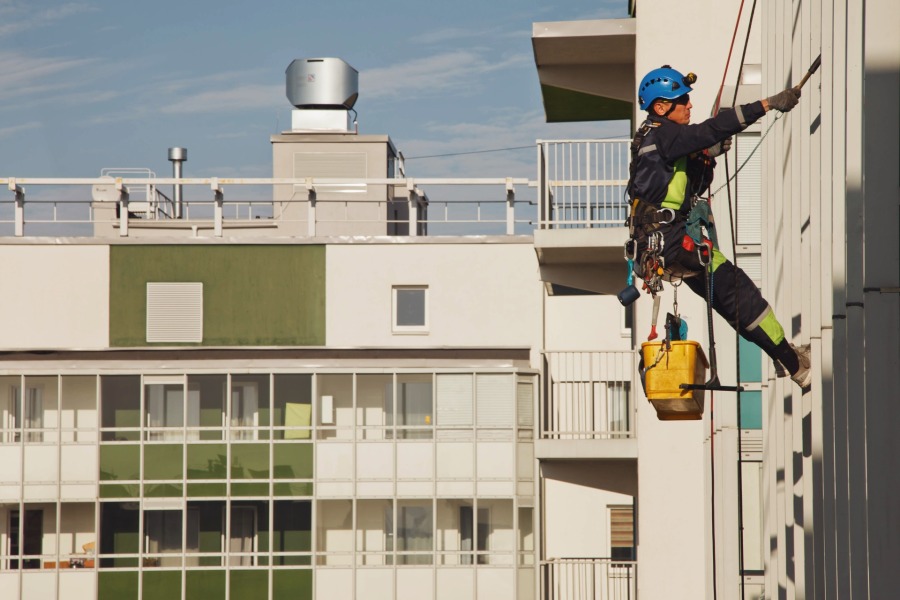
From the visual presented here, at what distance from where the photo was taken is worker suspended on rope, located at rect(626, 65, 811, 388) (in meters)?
8.56

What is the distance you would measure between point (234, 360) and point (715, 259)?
29.5 meters

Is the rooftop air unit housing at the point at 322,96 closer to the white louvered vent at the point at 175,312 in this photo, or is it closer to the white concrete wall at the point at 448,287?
the white concrete wall at the point at 448,287

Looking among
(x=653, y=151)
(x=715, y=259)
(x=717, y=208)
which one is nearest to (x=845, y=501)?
(x=715, y=259)

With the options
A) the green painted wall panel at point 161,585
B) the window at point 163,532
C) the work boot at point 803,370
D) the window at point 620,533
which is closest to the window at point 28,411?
the window at point 163,532

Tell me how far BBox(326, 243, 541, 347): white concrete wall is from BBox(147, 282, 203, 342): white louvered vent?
11.8 ft

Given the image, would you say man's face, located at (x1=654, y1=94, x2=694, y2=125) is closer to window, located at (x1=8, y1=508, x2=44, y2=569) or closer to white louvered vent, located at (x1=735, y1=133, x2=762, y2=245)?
white louvered vent, located at (x1=735, y1=133, x2=762, y2=245)

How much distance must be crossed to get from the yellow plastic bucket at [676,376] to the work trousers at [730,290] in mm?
350

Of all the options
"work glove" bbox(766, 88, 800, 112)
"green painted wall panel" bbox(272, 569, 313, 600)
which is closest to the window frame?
"green painted wall panel" bbox(272, 569, 313, 600)

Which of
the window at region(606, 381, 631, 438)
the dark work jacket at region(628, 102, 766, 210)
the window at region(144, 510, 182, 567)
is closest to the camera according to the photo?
the dark work jacket at region(628, 102, 766, 210)

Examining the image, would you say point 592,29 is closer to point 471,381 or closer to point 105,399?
point 471,381

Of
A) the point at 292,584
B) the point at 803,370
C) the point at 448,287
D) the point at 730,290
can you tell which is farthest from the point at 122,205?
the point at 803,370

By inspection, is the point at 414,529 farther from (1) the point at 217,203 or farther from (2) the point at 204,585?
(1) the point at 217,203

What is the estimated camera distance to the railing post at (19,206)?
38.1 meters

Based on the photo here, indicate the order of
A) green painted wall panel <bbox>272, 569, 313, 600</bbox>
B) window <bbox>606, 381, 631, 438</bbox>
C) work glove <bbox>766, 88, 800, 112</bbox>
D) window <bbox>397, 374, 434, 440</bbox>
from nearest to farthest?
work glove <bbox>766, 88, 800, 112</bbox> → green painted wall panel <bbox>272, 569, 313, 600</bbox> → window <bbox>397, 374, 434, 440</bbox> → window <bbox>606, 381, 631, 438</bbox>
